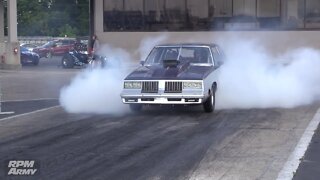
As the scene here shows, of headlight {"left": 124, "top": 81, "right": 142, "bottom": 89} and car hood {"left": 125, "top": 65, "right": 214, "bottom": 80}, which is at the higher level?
car hood {"left": 125, "top": 65, "right": 214, "bottom": 80}

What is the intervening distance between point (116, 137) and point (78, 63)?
23552 millimetres

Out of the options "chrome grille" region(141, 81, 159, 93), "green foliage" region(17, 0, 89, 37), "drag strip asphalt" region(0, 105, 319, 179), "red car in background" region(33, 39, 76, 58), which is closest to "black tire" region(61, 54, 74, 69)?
"red car in background" region(33, 39, 76, 58)

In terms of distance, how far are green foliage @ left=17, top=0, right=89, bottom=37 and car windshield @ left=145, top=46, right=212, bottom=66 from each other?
43650 millimetres

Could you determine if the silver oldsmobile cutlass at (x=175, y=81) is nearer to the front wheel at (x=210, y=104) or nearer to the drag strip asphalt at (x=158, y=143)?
the front wheel at (x=210, y=104)

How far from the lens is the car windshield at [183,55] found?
14305mm

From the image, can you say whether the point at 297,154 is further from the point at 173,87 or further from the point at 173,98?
the point at 173,87

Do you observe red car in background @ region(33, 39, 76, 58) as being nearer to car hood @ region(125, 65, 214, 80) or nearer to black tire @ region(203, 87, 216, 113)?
car hood @ region(125, 65, 214, 80)

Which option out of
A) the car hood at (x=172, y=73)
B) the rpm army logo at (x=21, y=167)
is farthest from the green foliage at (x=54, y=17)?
the rpm army logo at (x=21, y=167)

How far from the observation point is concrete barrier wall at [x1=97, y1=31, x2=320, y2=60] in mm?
31731

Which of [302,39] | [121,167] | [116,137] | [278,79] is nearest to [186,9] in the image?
[302,39]

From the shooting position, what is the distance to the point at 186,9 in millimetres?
33562

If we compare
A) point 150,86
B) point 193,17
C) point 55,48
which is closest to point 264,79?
point 150,86

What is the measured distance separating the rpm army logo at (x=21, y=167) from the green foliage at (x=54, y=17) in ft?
163

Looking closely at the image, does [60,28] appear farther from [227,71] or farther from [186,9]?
[227,71]
